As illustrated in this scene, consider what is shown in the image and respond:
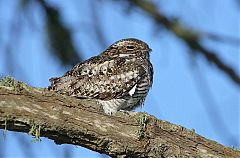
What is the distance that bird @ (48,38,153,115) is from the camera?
5.74 meters

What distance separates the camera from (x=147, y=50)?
6789 mm

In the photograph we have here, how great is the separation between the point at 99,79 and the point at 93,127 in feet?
6.08

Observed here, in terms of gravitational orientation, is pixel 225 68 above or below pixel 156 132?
above

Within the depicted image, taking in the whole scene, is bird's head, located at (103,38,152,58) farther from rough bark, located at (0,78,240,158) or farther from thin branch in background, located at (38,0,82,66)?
rough bark, located at (0,78,240,158)

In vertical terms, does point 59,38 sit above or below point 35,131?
above

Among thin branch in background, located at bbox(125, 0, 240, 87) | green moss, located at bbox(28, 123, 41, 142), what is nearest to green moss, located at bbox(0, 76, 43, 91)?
green moss, located at bbox(28, 123, 41, 142)

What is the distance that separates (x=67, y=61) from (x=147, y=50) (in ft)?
3.94

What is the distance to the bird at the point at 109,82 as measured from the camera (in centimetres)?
574

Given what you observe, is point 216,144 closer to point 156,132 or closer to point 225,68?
point 156,132

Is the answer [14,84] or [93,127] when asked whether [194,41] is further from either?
[14,84]

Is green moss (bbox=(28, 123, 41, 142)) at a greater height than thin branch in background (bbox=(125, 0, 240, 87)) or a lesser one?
lesser

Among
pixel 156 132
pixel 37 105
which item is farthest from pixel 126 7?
pixel 37 105

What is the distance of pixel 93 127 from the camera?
13.6 feet

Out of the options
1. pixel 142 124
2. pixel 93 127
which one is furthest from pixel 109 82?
pixel 93 127
